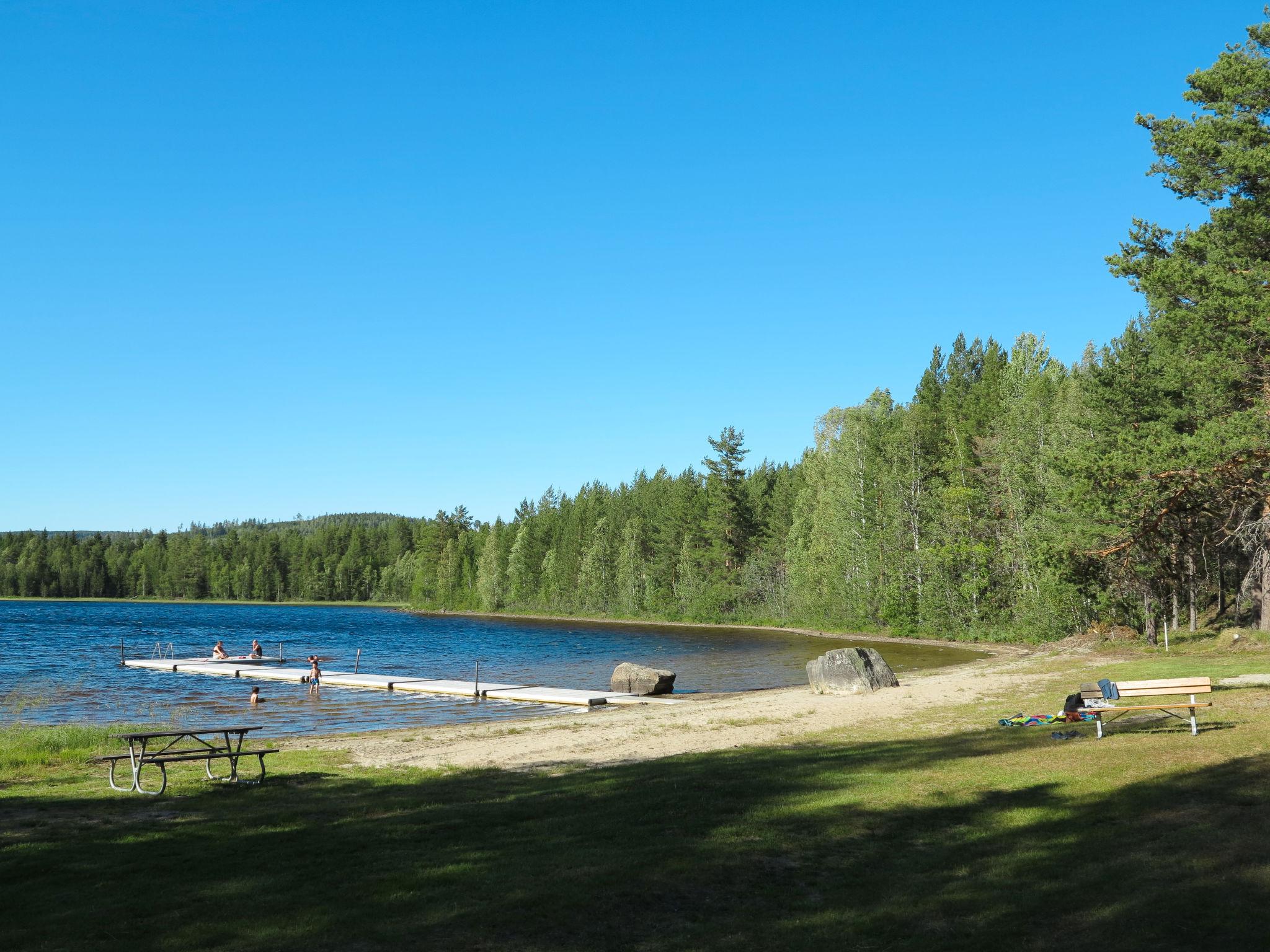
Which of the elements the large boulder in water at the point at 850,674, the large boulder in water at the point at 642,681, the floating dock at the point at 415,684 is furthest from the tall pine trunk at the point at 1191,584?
the floating dock at the point at 415,684

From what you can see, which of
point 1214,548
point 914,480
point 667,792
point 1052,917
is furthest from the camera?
point 914,480

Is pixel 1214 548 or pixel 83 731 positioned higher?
pixel 1214 548

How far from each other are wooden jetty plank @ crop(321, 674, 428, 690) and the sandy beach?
11991 millimetres

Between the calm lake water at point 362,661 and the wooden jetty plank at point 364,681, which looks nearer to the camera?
the calm lake water at point 362,661

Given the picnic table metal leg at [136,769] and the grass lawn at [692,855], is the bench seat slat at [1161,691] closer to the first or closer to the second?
the grass lawn at [692,855]

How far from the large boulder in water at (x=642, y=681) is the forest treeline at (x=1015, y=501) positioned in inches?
584

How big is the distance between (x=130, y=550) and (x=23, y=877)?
665 feet

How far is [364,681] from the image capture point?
3903cm

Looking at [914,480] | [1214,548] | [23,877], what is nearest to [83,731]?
[23,877]

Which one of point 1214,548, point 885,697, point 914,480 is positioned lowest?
point 885,697

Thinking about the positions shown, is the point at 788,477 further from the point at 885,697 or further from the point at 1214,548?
the point at 885,697

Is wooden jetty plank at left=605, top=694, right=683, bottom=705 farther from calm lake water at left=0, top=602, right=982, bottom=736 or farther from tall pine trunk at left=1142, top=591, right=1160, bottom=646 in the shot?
tall pine trunk at left=1142, top=591, right=1160, bottom=646

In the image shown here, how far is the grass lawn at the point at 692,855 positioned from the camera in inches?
267

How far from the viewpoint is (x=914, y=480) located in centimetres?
6731
